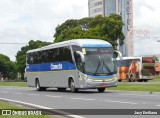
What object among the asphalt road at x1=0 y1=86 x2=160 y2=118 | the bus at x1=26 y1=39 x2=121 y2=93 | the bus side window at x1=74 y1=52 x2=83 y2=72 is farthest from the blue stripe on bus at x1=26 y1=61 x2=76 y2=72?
the asphalt road at x1=0 y1=86 x2=160 y2=118

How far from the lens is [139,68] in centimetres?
6150

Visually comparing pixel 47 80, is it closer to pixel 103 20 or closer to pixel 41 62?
pixel 41 62

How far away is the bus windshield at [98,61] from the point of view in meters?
30.9

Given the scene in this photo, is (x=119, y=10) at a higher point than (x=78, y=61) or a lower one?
higher

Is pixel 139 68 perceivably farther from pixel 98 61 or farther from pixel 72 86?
pixel 98 61

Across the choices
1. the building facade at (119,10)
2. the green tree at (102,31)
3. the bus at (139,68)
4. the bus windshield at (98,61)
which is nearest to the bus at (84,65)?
the bus windshield at (98,61)

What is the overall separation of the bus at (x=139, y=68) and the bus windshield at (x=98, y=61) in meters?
30.2

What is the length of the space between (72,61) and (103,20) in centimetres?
5652

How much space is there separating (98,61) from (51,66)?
247 inches

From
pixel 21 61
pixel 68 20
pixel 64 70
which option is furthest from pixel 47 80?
pixel 21 61

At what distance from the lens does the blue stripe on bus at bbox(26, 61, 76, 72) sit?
108 ft

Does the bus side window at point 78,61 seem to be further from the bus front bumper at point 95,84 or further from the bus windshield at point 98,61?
the bus front bumper at point 95,84

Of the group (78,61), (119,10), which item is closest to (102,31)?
(78,61)

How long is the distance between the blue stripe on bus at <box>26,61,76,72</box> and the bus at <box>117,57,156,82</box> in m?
22.7
